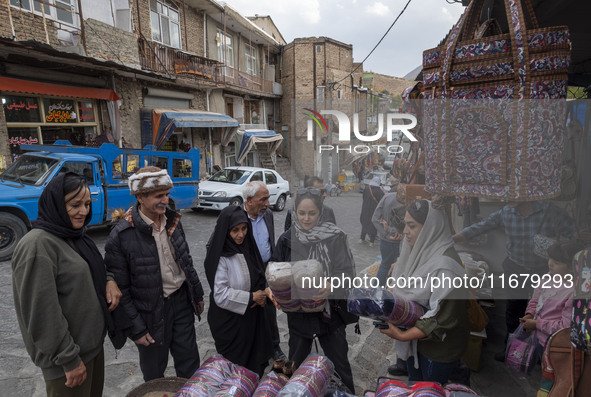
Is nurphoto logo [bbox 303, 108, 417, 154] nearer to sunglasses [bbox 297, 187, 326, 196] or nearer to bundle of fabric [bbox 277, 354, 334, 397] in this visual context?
sunglasses [bbox 297, 187, 326, 196]

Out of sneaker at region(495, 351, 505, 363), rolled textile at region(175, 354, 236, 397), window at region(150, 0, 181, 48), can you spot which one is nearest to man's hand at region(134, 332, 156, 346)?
rolled textile at region(175, 354, 236, 397)

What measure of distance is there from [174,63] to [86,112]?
3.87 m

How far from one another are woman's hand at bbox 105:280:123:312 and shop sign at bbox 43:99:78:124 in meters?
9.35

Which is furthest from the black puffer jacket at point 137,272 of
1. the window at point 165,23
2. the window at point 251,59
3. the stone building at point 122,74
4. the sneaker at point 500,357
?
the window at point 251,59

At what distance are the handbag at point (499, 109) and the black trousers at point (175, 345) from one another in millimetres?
1826

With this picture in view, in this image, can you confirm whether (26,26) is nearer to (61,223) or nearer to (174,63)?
(174,63)

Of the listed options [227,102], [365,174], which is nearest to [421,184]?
[365,174]

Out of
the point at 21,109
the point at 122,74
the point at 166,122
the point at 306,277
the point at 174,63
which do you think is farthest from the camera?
the point at 174,63

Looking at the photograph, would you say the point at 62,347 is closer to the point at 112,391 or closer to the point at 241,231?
the point at 241,231

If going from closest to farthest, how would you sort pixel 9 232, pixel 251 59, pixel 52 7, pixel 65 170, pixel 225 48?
1. pixel 9 232
2. pixel 65 170
3. pixel 52 7
4. pixel 225 48
5. pixel 251 59

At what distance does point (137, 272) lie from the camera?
7.24 feet

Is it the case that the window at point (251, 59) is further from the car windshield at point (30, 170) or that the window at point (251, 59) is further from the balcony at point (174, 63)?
the car windshield at point (30, 170)

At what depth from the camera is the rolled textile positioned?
1.41 metres

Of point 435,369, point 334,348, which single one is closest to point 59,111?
point 334,348
